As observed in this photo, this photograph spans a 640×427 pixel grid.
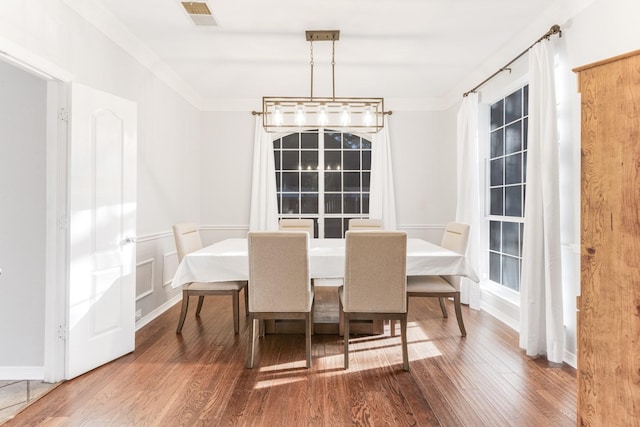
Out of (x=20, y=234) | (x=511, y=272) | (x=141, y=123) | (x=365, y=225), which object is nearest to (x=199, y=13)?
(x=141, y=123)

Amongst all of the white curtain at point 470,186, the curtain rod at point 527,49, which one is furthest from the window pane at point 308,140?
the curtain rod at point 527,49

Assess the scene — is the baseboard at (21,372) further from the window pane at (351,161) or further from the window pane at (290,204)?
the window pane at (351,161)

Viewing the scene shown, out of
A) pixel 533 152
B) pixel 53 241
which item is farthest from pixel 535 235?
pixel 53 241

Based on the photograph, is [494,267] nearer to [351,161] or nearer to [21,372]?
[351,161]

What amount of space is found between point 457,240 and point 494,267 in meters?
1.09

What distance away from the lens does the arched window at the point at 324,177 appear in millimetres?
5566

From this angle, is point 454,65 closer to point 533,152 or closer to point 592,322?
point 533,152

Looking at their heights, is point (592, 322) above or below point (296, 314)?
above

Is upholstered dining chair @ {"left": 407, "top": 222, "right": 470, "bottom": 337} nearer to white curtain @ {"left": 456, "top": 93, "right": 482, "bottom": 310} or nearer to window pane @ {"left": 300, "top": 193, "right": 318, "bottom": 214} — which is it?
white curtain @ {"left": 456, "top": 93, "right": 482, "bottom": 310}

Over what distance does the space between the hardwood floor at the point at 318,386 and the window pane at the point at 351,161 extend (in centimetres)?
291

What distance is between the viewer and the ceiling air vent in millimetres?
2828

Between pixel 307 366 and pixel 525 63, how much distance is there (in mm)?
3183

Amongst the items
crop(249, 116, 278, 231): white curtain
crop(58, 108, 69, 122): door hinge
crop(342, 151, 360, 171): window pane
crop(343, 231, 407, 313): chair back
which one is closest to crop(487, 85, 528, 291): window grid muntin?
crop(343, 231, 407, 313): chair back

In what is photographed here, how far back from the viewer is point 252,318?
8.62 ft
